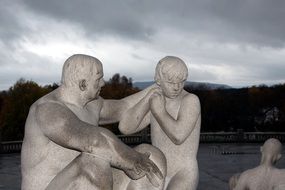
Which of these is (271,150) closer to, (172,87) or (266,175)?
(266,175)

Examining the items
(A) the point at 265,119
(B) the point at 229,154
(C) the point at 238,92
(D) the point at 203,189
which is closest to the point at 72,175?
(D) the point at 203,189

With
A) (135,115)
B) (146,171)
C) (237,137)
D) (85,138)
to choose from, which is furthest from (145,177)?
(237,137)

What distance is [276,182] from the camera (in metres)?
3.90

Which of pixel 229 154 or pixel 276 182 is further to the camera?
pixel 229 154

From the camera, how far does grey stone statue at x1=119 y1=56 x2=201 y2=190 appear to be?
11.5 feet

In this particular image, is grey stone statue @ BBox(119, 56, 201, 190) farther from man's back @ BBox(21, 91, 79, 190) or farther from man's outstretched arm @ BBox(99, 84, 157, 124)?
man's back @ BBox(21, 91, 79, 190)

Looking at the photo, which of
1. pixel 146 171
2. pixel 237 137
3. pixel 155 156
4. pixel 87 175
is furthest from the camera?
pixel 237 137

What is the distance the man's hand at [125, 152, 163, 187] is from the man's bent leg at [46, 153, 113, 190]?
0.60ft

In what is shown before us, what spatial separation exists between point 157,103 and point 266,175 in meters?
1.18

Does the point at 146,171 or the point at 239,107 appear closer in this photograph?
the point at 146,171

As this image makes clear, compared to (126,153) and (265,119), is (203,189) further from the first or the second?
(265,119)

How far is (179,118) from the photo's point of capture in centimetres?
353

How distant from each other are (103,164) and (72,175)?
0.63 ft

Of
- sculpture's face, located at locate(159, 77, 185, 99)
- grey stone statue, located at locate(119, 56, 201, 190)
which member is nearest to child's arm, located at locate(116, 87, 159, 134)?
grey stone statue, located at locate(119, 56, 201, 190)
